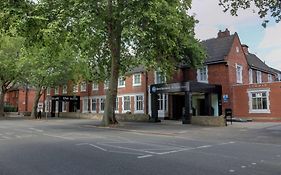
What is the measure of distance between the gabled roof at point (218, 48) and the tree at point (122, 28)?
16.4ft

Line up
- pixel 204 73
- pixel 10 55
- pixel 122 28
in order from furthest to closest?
pixel 10 55, pixel 204 73, pixel 122 28

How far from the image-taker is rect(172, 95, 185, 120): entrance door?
1578 inches

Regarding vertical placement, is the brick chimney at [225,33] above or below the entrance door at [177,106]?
above

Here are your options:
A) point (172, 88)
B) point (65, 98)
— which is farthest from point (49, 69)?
point (172, 88)

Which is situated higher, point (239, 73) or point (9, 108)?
point (239, 73)

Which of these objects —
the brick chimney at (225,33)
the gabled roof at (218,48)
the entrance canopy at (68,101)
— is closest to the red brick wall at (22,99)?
the entrance canopy at (68,101)

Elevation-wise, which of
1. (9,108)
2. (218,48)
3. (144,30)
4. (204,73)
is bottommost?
(9,108)

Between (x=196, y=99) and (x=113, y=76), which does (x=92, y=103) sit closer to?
(x=196, y=99)

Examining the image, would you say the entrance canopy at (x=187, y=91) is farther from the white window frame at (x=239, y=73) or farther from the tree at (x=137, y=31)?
the white window frame at (x=239, y=73)

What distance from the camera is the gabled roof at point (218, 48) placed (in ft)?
120

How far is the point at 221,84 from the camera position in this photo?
36031 mm

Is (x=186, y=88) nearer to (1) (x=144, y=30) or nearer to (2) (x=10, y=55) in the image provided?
(1) (x=144, y=30)

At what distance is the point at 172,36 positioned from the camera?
1017 inches

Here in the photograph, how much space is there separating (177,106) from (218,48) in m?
8.21
